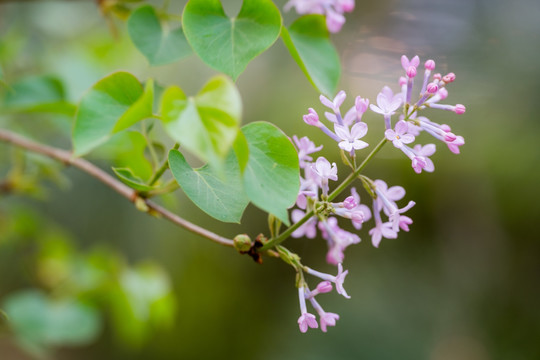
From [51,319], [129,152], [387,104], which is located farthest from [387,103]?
[51,319]

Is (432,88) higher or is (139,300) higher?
(432,88)

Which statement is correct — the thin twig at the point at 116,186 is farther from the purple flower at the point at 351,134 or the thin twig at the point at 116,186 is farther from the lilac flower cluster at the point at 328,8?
the lilac flower cluster at the point at 328,8

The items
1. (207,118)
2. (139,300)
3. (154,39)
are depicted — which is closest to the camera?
(207,118)

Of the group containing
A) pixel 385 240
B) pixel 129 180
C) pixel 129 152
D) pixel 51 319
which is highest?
pixel 129 180

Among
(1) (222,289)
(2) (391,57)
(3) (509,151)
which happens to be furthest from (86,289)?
(3) (509,151)

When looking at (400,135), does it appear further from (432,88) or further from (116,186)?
(116,186)

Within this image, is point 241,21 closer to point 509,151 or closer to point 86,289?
point 86,289
